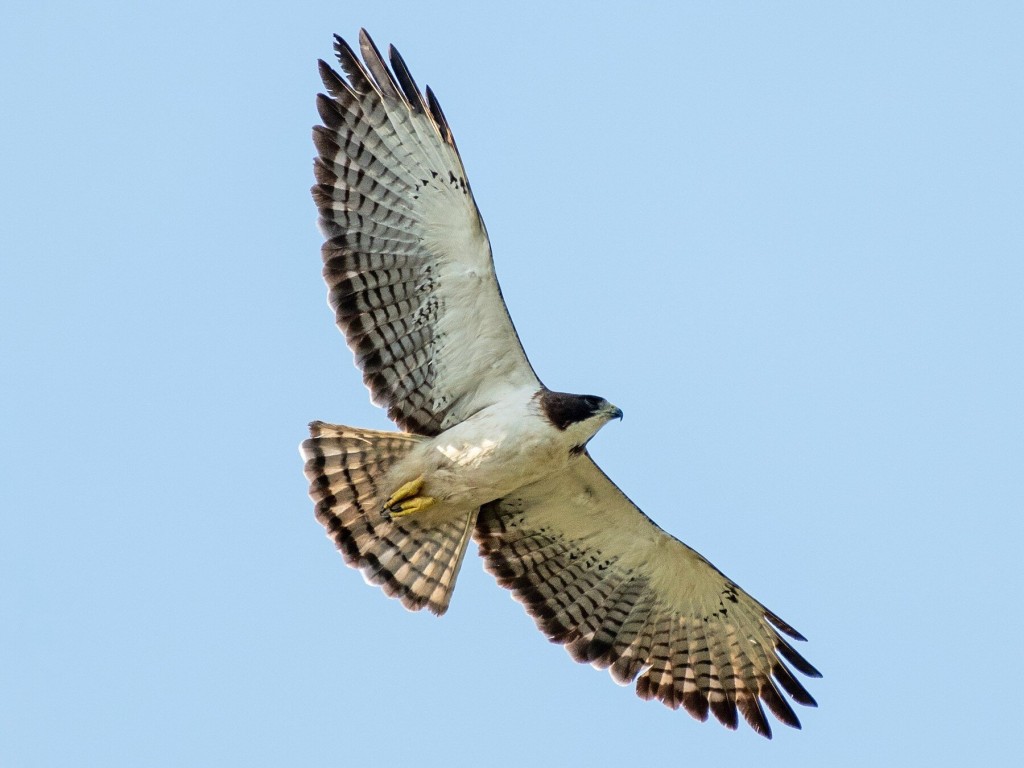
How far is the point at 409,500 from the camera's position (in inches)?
440

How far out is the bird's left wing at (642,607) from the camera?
38.2 feet

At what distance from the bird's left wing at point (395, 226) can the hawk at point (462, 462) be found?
0.01 meters

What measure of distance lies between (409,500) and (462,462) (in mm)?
544

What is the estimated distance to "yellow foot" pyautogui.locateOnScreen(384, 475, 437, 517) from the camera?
11.1 meters

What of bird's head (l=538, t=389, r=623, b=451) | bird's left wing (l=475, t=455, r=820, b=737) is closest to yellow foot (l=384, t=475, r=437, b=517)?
bird's left wing (l=475, t=455, r=820, b=737)

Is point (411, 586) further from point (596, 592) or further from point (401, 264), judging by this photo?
point (401, 264)

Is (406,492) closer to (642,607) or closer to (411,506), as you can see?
(411,506)

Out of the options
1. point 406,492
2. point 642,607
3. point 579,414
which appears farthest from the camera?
point 642,607

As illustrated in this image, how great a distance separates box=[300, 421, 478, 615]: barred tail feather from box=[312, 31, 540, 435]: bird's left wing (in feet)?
1.47

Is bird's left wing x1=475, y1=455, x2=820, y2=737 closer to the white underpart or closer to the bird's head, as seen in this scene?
the white underpart

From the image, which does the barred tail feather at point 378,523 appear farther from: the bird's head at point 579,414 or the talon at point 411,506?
the bird's head at point 579,414

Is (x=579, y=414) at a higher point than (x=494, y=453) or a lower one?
lower

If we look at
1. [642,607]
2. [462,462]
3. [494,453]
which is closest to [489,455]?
[494,453]

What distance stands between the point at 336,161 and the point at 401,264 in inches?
32.2
